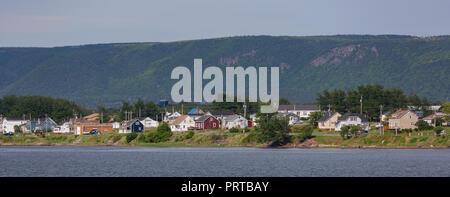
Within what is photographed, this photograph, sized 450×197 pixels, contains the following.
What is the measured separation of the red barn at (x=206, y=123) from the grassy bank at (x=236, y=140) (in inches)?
583

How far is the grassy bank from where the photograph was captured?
95.0m

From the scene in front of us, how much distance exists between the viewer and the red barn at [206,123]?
444 ft

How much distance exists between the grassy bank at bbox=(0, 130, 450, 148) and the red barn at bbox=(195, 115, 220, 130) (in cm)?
1482

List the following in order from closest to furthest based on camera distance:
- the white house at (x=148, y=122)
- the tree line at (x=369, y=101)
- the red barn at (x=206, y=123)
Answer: the tree line at (x=369, y=101)
the red barn at (x=206, y=123)
the white house at (x=148, y=122)

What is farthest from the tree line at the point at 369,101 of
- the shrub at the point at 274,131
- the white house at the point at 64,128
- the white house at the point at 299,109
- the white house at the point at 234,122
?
the white house at the point at 64,128

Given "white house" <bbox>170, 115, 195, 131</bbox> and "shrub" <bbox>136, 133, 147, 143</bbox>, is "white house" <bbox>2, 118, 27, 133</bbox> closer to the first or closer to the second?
"white house" <bbox>170, 115, 195, 131</bbox>

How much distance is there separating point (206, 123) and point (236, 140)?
2665 cm

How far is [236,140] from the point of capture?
10944cm

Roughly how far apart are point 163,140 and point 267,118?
61.6 ft

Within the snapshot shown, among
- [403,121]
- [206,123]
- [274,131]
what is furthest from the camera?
[206,123]

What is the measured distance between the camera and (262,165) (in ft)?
222

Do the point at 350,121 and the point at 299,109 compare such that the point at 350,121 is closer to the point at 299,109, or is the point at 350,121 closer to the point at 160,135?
the point at 160,135

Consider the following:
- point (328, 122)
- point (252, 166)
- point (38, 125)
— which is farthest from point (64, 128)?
point (252, 166)

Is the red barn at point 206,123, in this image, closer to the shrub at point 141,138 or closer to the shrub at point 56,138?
the shrub at point 141,138
